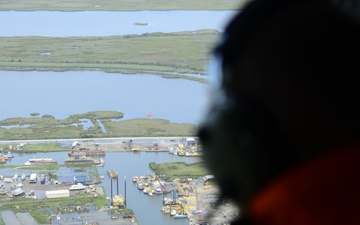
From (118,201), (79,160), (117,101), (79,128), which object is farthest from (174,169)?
(117,101)

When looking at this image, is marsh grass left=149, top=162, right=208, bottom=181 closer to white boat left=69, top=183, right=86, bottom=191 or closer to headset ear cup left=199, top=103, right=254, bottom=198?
white boat left=69, top=183, right=86, bottom=191

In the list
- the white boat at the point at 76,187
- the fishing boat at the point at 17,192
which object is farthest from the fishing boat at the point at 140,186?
the fishing boat at the point at 17,192

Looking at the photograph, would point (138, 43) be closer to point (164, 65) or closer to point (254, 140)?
point (164, 65)

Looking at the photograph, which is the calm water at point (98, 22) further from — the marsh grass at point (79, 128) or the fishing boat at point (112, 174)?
the fishing boat at point (112, 174)

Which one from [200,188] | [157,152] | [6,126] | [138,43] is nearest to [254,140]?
[200,188]

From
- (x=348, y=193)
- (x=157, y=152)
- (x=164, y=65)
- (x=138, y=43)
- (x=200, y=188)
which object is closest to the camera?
(x=348, y=193)

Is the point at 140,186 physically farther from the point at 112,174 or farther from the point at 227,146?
the point at 227,146
